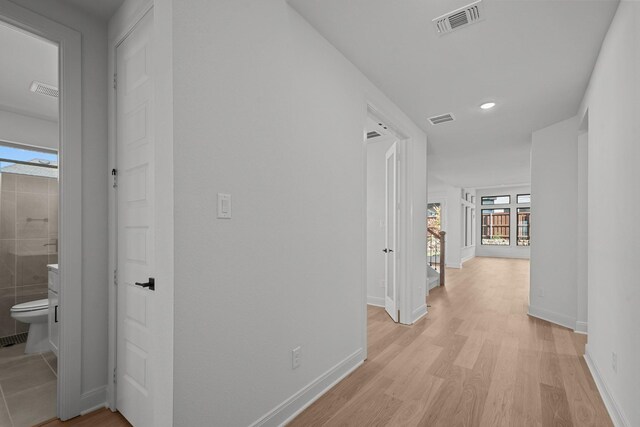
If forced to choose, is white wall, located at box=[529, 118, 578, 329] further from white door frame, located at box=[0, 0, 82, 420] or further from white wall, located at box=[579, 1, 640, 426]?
white door frame, located at box=[0, 0, 82, 420]

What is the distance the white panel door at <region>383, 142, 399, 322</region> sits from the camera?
3.88 meters

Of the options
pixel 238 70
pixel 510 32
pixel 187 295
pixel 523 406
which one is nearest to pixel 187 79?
pixel 238 70

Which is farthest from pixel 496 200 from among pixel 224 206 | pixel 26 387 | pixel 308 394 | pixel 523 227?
pixel 26 387

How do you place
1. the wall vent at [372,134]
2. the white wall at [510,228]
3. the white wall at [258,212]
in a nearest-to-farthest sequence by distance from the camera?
the white wall at [258,212]
the wall vent at [372,134]
the white wall at [510,228]

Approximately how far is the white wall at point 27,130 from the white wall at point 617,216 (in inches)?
207

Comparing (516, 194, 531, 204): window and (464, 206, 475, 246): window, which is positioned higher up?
(516, 194, 531, 204): window

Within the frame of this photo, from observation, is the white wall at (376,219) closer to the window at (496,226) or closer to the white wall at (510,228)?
the white wall at (510,228)

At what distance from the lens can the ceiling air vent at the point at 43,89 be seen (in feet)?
9.21

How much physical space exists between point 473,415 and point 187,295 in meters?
1.94

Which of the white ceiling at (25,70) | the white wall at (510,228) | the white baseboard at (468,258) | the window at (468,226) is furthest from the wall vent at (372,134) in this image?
the white wall at (510,228)

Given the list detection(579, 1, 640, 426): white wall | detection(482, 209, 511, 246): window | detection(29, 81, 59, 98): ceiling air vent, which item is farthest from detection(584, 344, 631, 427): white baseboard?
detection(482, 209, 511, 246): window

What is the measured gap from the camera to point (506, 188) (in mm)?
11641

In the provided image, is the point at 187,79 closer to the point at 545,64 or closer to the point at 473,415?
the point at 473,415

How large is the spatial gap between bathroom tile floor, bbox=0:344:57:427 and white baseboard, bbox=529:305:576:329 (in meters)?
5.09
